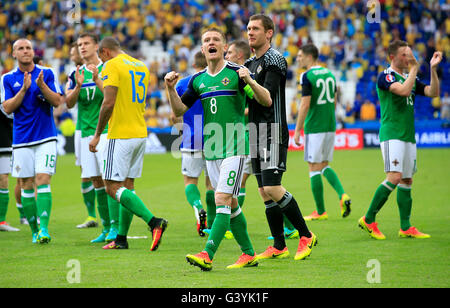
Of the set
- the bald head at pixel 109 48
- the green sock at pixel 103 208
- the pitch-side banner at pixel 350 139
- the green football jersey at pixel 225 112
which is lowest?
the green sock at pixel 103 208

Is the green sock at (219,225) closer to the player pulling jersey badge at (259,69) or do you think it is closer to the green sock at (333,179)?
the player pulling jersey badge at (259,69)

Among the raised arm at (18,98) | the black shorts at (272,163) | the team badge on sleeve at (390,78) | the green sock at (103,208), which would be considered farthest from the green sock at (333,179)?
the raised arm at (18,98)

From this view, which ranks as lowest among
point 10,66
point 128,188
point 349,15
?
point 128,188

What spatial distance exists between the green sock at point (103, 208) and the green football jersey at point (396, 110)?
148 inches

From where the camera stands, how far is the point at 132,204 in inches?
283

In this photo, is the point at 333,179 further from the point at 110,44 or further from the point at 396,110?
the point at 110,44

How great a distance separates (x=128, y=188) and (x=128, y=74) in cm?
135

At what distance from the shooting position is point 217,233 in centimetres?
608

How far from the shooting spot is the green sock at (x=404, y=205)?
26.6 ft

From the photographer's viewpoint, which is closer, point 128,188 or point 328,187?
point 128,188

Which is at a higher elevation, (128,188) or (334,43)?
(334,43)

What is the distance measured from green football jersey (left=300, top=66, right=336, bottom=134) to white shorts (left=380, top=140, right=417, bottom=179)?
2.15m

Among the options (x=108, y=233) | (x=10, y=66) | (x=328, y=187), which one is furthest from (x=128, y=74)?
(x=10, y=66)
